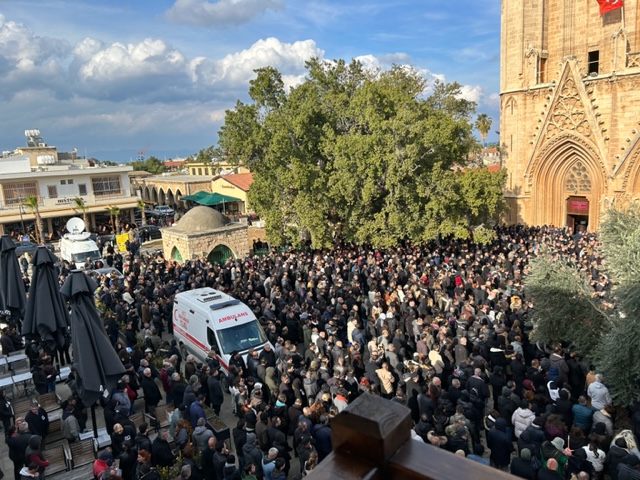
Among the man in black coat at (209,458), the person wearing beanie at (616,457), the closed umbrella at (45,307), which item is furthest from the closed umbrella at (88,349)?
the person wearing beanie at (616,457)

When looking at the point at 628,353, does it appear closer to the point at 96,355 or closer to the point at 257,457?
the point at 257,457

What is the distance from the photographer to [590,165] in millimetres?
27531

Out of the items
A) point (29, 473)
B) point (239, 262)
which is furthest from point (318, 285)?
point (29, 473)

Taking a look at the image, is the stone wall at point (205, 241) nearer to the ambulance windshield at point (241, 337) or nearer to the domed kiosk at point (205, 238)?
the domed kiosk at point (205, 238)

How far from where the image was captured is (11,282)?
13.4 m

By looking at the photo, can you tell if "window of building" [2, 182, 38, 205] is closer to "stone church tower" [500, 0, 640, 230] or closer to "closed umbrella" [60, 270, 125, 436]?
"closed umbrella" [60, 270, 125, 436]

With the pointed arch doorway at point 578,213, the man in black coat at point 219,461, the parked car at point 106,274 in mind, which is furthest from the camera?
the pointed arch doorway at point 578,213

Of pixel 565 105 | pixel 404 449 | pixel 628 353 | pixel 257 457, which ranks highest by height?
pixel 565 105

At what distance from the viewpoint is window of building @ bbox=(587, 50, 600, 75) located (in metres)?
28.5

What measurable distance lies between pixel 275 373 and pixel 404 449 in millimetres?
9824

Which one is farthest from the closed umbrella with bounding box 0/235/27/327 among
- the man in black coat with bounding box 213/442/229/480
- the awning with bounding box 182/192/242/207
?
the awning with bounding box 182/192/242/207


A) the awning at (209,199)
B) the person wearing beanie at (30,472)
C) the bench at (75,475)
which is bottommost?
the bench at (75,475)

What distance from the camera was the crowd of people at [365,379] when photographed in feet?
25.0

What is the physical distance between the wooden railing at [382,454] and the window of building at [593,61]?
1309 inches
